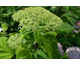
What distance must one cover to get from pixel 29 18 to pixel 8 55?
0.34 meters

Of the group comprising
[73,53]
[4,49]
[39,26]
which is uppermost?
[39,26]

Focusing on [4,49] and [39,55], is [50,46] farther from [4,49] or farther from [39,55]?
[4,49]

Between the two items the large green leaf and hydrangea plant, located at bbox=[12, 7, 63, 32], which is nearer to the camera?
hydrangea plant, located at bbox=[12, 7, 63, 32]

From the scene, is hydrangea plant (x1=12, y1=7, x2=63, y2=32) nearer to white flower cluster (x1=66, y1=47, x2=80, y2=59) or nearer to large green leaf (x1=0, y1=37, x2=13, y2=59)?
large green leaf (x1=0, y1=37, x2=13, y2=59)

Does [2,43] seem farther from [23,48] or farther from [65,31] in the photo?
[65,31]

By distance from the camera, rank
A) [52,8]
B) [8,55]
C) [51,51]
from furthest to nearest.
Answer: [52,8]
[8,55]
[51,51]

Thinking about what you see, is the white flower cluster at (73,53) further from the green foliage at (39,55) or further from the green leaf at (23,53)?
the green leaf at (23,53)

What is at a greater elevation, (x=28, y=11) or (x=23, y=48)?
(x=28, y=11)

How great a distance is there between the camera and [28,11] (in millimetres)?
674

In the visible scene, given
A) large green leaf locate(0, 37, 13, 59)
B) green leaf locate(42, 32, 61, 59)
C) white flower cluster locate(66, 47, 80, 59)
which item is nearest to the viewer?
green leaf locate(42, 32, 61, 59)

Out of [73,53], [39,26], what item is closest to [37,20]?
[39,26]

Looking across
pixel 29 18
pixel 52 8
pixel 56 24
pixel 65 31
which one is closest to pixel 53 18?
pixel 56 24

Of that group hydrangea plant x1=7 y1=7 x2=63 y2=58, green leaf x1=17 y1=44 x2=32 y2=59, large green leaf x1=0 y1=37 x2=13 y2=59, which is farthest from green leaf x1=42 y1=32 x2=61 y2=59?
large green leaf x1=0 y1=37 x2=13 y2=59

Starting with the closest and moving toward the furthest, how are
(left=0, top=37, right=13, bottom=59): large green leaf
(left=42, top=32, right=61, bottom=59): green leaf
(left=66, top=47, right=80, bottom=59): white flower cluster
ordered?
(left=42, top=32, right=61, bottom=59): green leaf < (left=0, top=37, right=13, bottom=59): large green leaf < (left=66, top=47, right=80, bottom=59): white flower cluster
